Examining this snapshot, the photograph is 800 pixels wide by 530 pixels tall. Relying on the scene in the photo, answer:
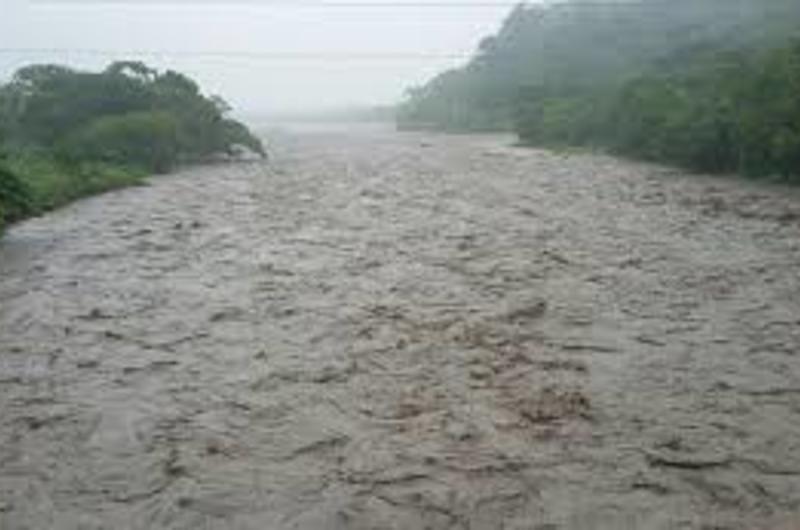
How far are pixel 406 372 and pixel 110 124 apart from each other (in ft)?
71.9

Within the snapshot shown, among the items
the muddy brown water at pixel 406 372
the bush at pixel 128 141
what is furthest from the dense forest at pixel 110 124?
Answer: the muddy brown water at pixel 406 372

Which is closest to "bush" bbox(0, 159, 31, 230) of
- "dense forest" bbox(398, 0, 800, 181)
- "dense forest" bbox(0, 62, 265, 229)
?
"dense forest" bbox(0, 62, 265, 229)

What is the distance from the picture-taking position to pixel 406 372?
1052 cm

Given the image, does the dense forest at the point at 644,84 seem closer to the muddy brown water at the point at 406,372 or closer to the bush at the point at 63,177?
the muddy brown water at the point at 406,372

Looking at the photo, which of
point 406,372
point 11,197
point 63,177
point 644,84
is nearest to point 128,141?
point 63,177

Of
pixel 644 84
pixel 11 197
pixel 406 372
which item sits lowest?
pixel 406 372

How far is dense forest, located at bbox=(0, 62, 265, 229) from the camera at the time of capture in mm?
29203

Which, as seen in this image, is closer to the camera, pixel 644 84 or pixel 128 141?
pixel 128 141

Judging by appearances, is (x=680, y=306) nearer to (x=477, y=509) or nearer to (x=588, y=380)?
(x=588, y=380)

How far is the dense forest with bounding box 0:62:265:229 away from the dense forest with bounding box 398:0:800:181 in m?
12.0

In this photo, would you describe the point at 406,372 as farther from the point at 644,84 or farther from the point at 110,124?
the point at 644,84

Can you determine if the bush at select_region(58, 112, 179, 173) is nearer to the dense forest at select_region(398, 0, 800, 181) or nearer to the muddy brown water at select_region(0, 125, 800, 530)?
the muddy brown water at select_region(0, 125, 800, 530)

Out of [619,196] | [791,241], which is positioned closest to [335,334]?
[791,241]

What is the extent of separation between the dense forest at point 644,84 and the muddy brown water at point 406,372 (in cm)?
537
